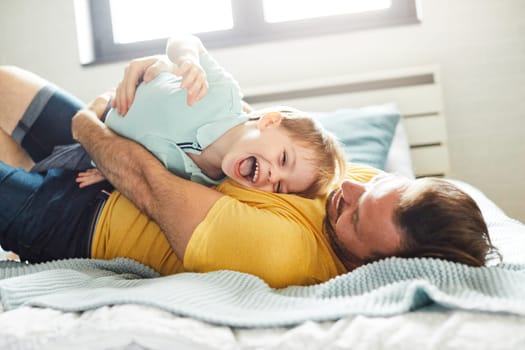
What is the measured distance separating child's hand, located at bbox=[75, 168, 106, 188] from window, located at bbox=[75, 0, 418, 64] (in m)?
1.38

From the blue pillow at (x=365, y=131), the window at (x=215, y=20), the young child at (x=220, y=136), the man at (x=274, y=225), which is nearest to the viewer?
the man at (x=274, y=225)

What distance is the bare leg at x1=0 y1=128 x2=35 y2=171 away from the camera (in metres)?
1.54

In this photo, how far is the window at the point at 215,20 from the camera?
2555 mm

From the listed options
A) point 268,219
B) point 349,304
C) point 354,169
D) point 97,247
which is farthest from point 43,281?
point 354,169

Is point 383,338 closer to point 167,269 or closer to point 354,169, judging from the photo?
point 167,269

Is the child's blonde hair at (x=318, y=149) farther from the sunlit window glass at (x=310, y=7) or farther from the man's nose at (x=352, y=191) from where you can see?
the sunlit window glass at (x=310, y=7)

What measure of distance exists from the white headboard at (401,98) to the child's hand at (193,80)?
1.14 meters

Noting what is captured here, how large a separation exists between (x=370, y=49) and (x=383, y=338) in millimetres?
1965

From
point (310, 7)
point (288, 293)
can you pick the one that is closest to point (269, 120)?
point (288, 293)

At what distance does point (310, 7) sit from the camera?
2723mm

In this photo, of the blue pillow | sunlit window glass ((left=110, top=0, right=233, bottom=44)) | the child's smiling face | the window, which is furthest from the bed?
sunlit window glass ((left=110, top=0, right=233, bottom=44))

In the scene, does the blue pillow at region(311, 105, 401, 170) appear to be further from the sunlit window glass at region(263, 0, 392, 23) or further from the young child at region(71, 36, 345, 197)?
the sunlit window glass at region(263, 0, 392, 23)

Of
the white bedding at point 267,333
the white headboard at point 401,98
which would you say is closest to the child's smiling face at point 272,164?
the white bedding at point 267,333

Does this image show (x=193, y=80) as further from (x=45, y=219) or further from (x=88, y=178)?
(x=45, y=219)
